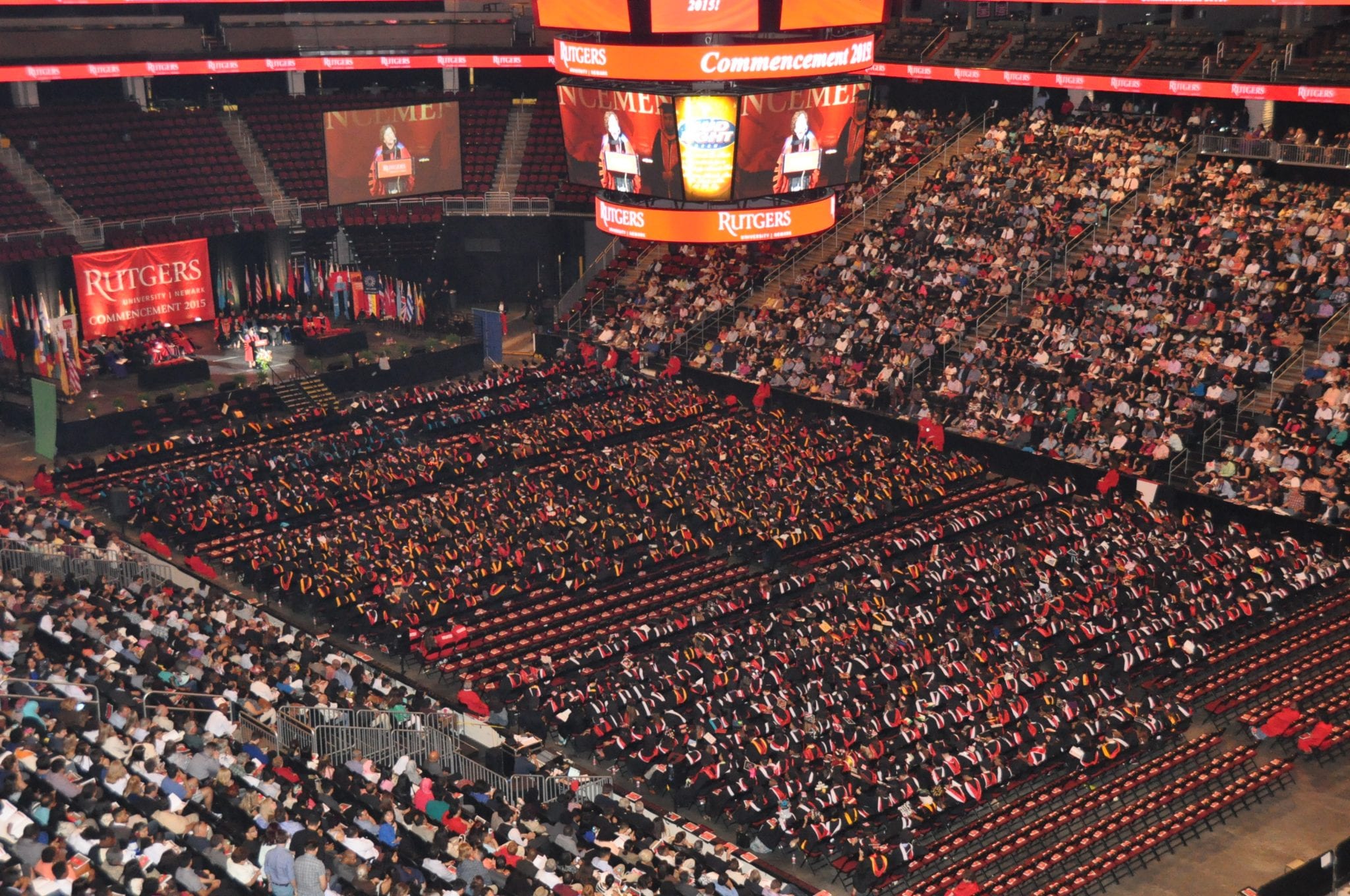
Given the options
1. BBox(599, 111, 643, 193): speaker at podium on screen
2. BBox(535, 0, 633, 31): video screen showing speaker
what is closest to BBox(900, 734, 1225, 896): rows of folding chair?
BBox(599, 111, 643, 193): speaker at podium on screen

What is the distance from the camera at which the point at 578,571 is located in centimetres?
3509

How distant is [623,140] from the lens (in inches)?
1585

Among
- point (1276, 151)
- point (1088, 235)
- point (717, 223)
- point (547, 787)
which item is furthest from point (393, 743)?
point (1276, 151)

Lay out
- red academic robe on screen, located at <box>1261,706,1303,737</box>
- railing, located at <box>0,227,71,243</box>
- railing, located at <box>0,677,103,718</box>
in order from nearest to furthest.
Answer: railing, located at <box>0,677,103,718</box>
red academic robe on screen, located at <box>1261,706,1303,737</box>
railing, located at <box>0,227,71,243</box>

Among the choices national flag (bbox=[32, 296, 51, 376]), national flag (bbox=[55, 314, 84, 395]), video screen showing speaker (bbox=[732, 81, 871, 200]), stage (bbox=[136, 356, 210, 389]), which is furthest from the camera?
stage (bbox=[136, 356, 210, 389])

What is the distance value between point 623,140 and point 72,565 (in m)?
17.1

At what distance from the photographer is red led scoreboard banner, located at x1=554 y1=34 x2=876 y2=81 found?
1479 inches

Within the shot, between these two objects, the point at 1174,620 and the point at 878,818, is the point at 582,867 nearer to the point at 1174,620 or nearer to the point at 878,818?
the point at 878,818

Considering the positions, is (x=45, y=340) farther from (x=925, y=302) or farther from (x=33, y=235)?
(x=925, y=302)

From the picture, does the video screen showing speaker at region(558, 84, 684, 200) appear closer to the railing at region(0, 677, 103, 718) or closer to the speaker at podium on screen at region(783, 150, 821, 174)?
the speaker at podium on screen at region(783, 150, 821, 174)

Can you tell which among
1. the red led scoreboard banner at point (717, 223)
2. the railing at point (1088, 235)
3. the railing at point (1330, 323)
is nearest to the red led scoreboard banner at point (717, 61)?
the red led scoreboard banner at point (717, 223)

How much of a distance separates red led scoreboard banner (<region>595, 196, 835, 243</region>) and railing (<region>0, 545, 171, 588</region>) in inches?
615

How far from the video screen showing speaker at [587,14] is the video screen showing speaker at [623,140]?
6.84 ft

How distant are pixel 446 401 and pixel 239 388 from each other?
6247 mm
